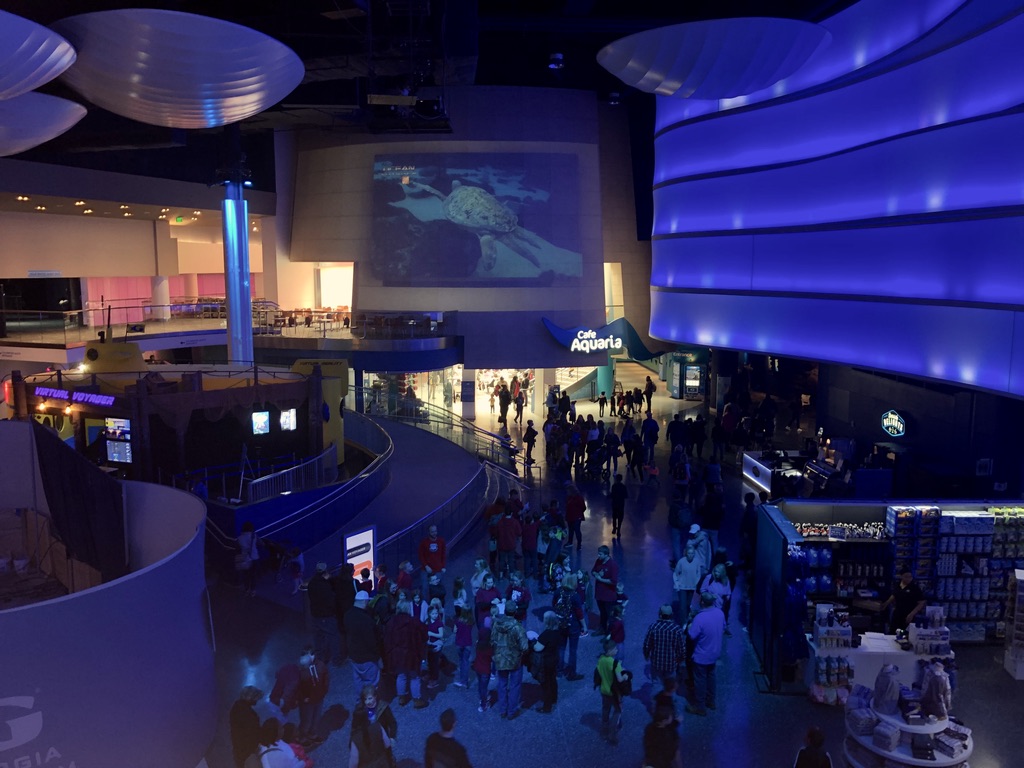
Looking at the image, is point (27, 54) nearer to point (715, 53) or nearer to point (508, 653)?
point (508, 653)

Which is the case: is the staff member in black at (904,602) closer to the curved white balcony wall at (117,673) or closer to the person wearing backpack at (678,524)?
the person wearing backpack at (678,524)

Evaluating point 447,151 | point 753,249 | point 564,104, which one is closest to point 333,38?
point 753,249

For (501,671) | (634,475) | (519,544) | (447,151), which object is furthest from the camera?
(447,151)

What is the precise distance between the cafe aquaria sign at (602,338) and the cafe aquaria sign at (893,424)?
504 inches

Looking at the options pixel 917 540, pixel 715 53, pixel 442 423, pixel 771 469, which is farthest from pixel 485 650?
pixel 442 423

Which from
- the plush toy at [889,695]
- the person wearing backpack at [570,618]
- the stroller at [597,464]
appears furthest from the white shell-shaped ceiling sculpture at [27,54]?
the stroller at [597,464]

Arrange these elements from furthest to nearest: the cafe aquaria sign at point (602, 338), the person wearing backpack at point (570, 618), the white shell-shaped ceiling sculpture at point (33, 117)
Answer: the cafe aquaria sign at point (602, 338), the white shell-shaped ceiling sculpture at point (33, 117), the person wearing backpack at point (570, 618)

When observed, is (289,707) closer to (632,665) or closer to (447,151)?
(632,665)

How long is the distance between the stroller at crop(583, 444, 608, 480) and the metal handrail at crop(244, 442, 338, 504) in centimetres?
565

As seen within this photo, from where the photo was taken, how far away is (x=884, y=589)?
10086 millimetres

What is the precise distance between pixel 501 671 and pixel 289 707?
207 cm

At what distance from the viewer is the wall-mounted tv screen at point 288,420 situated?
1606 cm

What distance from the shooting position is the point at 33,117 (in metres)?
12.3

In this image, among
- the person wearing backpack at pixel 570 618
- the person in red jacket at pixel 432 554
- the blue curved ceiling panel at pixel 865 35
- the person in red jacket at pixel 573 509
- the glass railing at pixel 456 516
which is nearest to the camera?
the person wearing backpack at pixel 570 618
